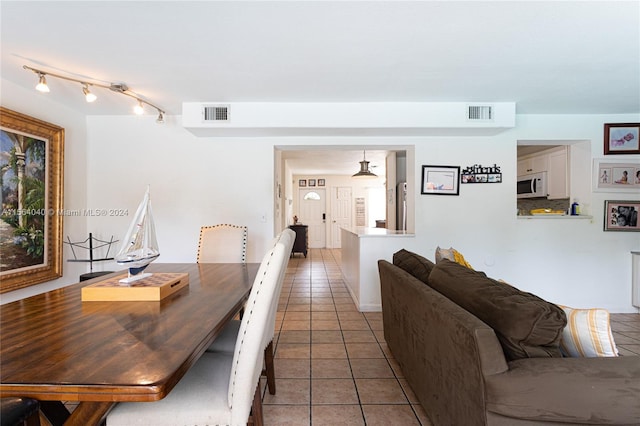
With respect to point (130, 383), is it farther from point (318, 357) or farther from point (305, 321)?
point (305, 321)

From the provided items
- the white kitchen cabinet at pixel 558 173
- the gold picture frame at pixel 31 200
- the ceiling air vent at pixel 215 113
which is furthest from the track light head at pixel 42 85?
the white kitchen cabinet at pixel 558 173

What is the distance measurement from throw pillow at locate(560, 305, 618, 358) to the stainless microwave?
3.75m

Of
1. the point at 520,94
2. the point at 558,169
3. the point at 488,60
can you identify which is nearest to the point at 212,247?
the point at 488,60

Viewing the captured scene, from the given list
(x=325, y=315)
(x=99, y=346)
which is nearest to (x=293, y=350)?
(x=325, y=315)

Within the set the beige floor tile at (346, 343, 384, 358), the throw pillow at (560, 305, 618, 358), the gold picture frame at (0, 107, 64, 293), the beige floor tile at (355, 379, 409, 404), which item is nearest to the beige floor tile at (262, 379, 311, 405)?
the beige floor tile at (355, 379, 409, 404)

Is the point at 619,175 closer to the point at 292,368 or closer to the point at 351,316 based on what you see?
the point at 351,316

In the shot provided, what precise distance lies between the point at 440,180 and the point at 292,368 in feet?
8.72

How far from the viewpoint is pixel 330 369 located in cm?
221

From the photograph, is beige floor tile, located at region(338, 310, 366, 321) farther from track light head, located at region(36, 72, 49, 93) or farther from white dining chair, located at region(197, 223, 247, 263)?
track light head, located at region(36, 72, 49, 93)

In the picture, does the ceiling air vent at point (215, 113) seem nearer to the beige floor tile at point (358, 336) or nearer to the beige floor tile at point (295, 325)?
the beige floor tile at point (295, 325)

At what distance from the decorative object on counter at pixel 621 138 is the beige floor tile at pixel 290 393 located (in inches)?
169

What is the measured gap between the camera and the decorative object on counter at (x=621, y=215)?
11.6 feet

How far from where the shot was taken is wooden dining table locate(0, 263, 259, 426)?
29.6 inches

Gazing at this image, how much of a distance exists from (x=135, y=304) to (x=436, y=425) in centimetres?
153
